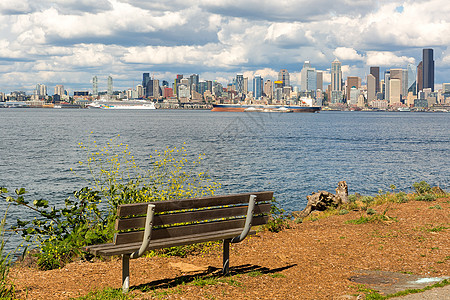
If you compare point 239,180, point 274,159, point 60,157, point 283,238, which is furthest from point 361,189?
point 60,157

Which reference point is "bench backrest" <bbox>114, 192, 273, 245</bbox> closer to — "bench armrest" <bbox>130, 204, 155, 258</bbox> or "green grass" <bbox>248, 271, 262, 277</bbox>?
"bench armrest" <bbox>130, 204, 155, 258</bbox>

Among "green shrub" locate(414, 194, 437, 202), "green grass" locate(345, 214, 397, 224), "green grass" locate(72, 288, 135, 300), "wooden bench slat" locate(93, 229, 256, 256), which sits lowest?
"green shrub" locate(414, 194, 437, 202)

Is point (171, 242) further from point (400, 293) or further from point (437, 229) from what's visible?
point (437, 229)

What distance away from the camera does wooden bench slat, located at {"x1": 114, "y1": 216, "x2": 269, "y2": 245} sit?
6.07m

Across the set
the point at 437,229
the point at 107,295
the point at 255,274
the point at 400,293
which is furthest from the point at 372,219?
the point at 107,295

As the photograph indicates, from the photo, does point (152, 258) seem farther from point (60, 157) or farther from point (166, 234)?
point (60, 157)

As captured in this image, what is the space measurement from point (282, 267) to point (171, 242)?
2.21m

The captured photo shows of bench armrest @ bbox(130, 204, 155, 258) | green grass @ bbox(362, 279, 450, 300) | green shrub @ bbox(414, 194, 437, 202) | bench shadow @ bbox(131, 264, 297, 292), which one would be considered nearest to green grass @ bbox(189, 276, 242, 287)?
bench shadow @ bbox(131, 264, 297, 292)

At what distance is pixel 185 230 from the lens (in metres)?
6.66

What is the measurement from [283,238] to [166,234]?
4.04 metres

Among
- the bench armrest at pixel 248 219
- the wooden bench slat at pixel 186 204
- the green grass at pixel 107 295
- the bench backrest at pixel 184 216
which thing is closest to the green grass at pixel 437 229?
the bench backrest at pixel 184 216

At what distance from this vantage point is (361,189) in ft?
88.6

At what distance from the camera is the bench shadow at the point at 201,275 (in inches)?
257

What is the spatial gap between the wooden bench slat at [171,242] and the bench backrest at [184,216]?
61 millimetres
